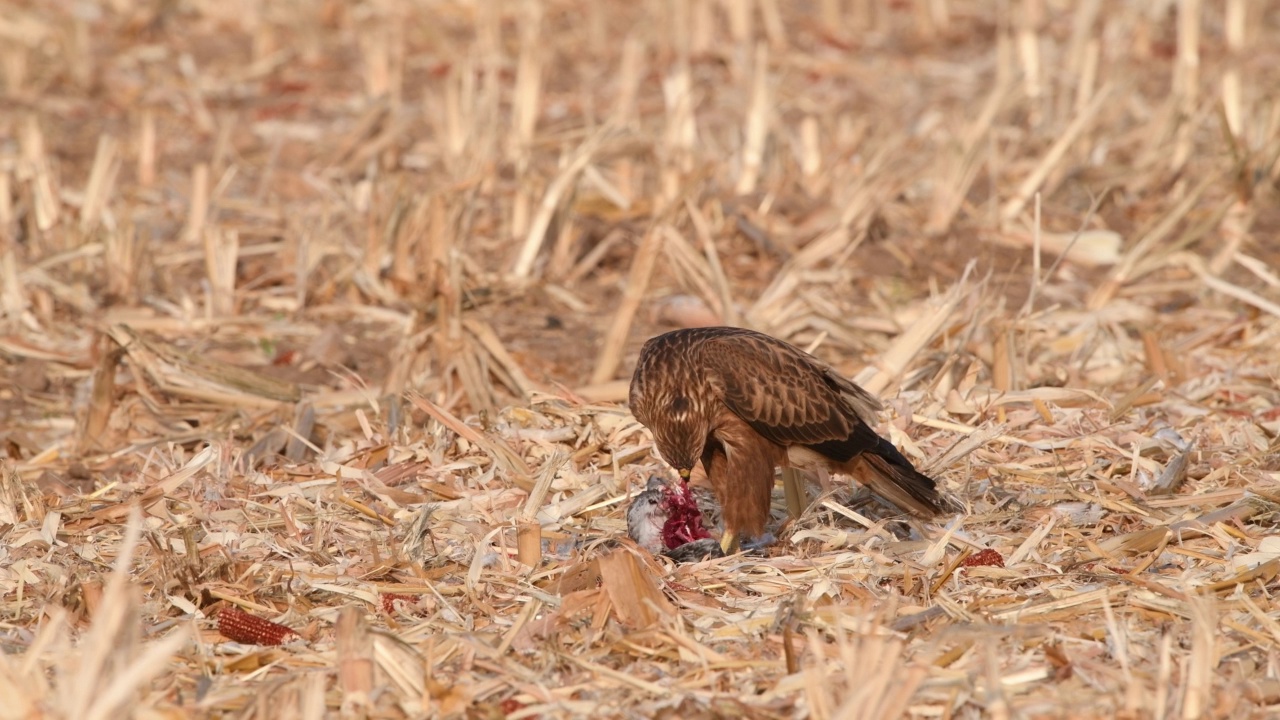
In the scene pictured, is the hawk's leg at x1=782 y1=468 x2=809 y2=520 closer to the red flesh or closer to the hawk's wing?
the hawk's wing

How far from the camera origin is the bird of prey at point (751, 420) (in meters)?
4.65

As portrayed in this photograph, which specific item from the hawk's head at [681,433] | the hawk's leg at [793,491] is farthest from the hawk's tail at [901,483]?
the hawk's head at [681,433]

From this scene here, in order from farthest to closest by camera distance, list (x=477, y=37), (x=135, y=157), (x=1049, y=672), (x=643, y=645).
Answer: (x=477, y=37)
(x=135, y=157)
(x=643, y=645)
(x=1049, y=672)

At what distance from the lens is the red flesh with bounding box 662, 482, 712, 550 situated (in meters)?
4.73

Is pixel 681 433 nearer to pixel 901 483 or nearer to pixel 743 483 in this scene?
pixel 743 483

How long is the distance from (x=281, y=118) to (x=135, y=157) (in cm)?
143

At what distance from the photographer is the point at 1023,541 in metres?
4.69

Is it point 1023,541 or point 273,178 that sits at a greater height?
point 1023,541

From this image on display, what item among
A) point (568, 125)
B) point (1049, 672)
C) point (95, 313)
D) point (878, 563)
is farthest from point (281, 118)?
point (1049, 672)

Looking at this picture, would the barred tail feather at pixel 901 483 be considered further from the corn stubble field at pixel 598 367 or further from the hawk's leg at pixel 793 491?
the hawk's leg at pixel 793 491

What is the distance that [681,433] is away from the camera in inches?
181

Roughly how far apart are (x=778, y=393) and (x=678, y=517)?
19.0 inches

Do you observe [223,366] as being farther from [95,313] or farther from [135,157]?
[135,157]

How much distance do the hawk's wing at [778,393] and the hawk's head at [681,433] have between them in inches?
5.7
